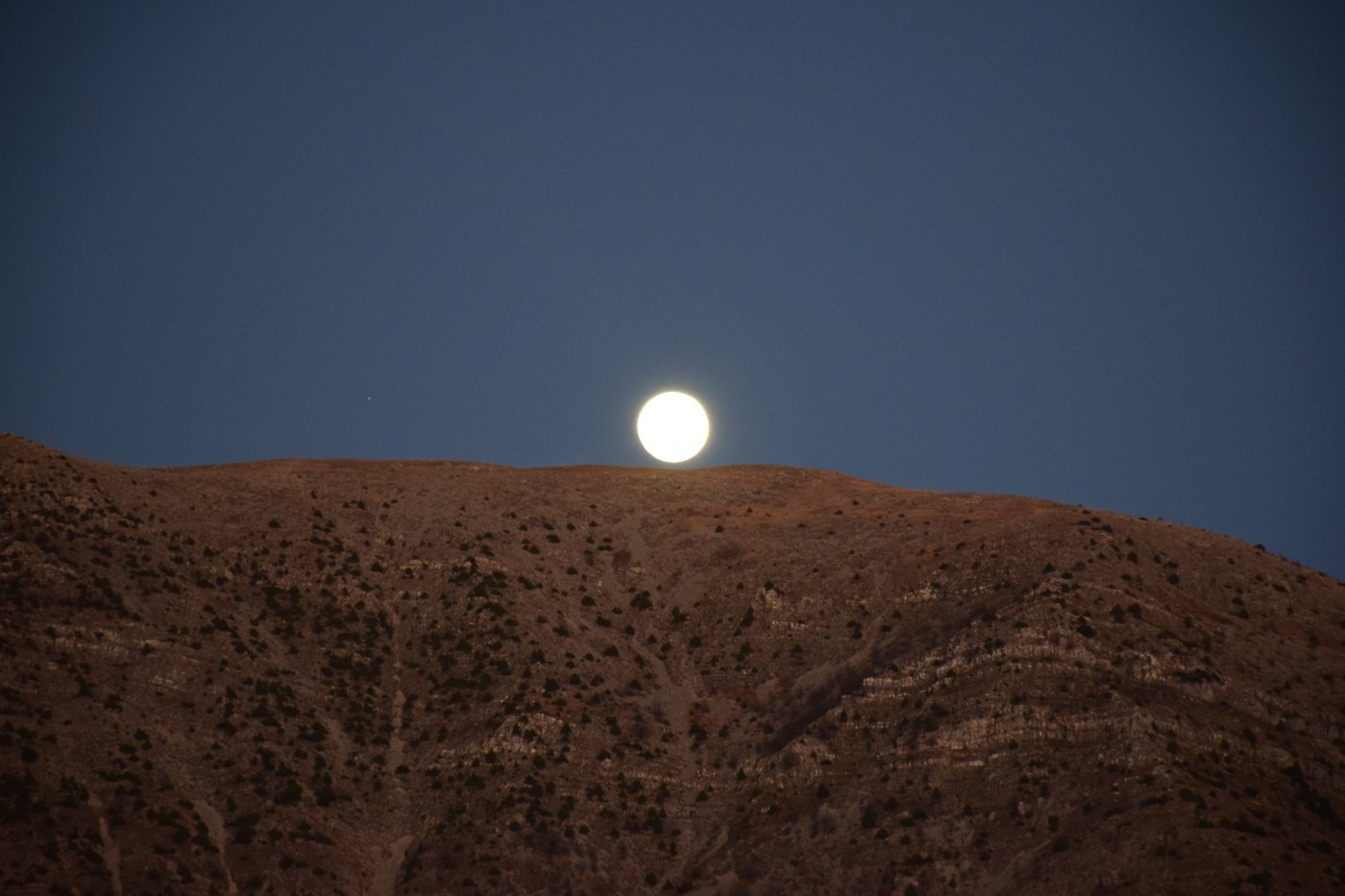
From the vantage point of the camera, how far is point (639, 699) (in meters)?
88.4

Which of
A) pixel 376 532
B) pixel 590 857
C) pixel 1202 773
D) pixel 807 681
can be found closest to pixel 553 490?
pixel 376 532

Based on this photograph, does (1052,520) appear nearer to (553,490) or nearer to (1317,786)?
(1317,786)

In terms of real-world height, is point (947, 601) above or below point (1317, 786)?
above

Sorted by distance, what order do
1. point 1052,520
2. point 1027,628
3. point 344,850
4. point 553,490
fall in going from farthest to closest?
point 553,490, point 1052,520, point 1027,628, point 344,850

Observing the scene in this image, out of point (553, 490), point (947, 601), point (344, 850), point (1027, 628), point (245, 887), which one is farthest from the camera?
point (553, 490)

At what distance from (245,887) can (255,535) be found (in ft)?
107

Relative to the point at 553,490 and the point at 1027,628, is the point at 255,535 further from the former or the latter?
the point at 1027,628

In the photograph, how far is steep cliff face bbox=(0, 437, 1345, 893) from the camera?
7112 centimetres

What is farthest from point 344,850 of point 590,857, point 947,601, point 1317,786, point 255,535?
point 1317,786

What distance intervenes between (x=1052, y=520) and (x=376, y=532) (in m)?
47.9

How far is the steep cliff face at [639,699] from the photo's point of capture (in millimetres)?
71125

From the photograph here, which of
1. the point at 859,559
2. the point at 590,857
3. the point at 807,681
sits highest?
the point at 859,559

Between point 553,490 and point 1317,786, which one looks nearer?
point 1317,786

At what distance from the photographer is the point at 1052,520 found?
97688 mm
